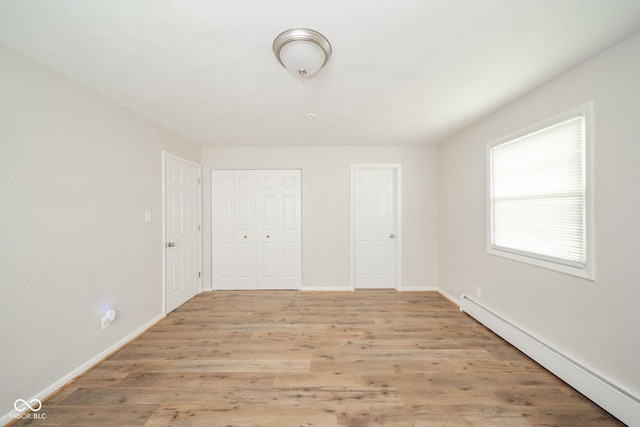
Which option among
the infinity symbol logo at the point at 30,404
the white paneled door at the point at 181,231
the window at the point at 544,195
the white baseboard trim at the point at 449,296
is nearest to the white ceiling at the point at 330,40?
the window at the point at 544,195

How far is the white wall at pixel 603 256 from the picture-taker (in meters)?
1.49

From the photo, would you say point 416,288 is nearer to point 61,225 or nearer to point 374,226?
point 374,226

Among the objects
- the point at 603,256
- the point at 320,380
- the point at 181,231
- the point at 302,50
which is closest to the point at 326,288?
the point at 320,380

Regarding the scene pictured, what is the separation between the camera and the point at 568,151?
6.20 ft

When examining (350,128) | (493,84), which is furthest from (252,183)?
(493,84)

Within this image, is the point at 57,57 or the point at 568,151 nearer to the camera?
the point at 57,57

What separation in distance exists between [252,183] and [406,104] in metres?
2.72

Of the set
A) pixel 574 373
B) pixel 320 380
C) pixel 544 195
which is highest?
pixel 544 195

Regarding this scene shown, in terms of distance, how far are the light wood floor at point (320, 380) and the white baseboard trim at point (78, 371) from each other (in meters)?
0.06

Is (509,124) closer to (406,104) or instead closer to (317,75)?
(406,104)

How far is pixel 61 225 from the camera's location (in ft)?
6.05
